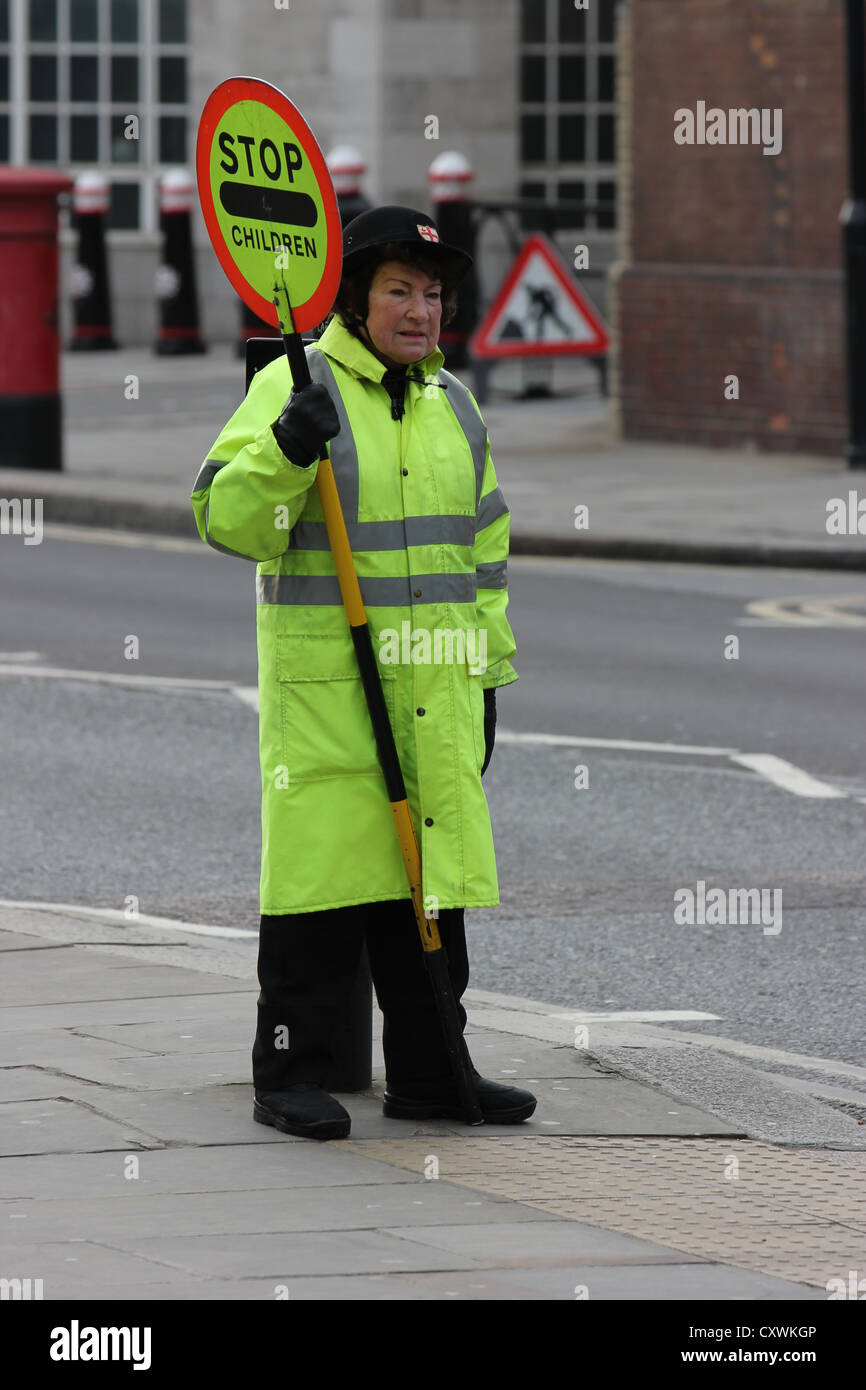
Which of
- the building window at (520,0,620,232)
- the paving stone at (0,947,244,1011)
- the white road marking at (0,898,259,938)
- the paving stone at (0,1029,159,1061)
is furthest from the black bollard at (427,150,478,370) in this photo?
the paving stone at (0,1029,159,1061)

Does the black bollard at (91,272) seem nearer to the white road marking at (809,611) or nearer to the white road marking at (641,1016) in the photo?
the white road marking at (809,611)

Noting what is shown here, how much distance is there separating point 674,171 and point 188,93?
30.7 feet

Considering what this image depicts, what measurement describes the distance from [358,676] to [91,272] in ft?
72.8

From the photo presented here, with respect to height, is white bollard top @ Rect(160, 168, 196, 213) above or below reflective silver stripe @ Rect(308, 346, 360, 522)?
above

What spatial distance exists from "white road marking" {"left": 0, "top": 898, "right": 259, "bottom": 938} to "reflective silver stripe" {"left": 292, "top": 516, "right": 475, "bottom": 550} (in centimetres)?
221

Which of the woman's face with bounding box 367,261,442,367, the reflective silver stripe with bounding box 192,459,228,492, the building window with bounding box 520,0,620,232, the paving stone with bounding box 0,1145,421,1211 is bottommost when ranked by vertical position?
the paving stone with bounding box 0,1145,421,1211

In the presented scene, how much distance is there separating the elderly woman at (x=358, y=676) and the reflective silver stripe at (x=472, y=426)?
0.12 feet

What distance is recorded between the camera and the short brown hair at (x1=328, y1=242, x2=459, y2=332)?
539cm

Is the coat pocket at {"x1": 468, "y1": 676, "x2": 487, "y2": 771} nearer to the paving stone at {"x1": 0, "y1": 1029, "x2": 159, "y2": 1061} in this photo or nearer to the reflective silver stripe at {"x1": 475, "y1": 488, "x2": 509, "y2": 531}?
the reflective silver stripe at {"x1": 475, "y1": 488, "x2": 509, "y2": 531}

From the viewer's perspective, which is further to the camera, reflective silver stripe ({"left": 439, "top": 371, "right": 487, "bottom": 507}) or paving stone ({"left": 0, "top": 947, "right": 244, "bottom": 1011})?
paving stone ({"left": 0, "top": 947, "right": 244, "bottom": 1011})

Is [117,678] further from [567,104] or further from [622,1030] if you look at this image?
[567,104]
